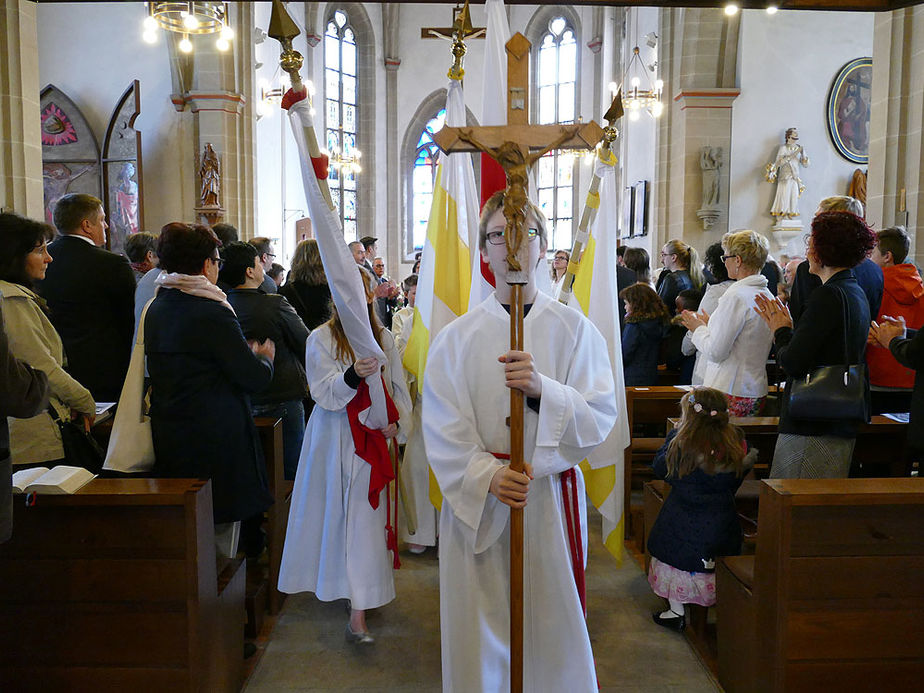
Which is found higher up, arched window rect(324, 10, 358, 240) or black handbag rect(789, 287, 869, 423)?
arched window rect(324, 10, 358, 240)

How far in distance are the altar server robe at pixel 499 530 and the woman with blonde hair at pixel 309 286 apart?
1698 millimetres

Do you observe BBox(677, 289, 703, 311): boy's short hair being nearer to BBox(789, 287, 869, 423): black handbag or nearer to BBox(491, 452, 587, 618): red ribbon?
BBox(789, 287, 869, 423): black handbag

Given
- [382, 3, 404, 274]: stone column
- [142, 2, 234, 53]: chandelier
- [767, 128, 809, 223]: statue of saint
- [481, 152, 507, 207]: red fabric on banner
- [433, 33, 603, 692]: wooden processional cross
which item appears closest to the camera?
[433, 33, 603, 692]: wooden processional cross

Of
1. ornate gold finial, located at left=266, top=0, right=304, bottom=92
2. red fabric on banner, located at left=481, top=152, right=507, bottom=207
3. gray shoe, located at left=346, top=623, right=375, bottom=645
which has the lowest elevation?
gray shoe, located at left=346, top=623, right=375, bottom=645

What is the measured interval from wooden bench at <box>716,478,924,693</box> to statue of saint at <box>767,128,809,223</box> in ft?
27.6

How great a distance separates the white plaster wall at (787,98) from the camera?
9.86 metres

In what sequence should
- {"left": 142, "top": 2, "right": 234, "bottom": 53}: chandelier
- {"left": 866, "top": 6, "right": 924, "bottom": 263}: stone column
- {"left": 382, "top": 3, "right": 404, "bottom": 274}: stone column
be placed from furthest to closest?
{"left": 382, "top": 3, "right": 404, "bottom": 274}: stone column
{"left": 142, "top": 2, "right": 234, "bottom": 53}: chandelier
{"left": 866, "top": 6, "right": 924, "bottom": 263}: stone column

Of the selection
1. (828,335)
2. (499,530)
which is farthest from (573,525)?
(828,335)

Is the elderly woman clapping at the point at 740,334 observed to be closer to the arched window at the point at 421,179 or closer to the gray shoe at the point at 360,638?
the gray shoe at the point at 360,638

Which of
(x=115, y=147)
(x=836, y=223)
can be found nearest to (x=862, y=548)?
(x=836, y=223)

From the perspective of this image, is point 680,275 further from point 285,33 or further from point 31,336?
point 31,336

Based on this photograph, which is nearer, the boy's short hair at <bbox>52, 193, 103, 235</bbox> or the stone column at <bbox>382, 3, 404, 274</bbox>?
the boy's short hair at <bbox>52, 193, 103, 235</bbox>

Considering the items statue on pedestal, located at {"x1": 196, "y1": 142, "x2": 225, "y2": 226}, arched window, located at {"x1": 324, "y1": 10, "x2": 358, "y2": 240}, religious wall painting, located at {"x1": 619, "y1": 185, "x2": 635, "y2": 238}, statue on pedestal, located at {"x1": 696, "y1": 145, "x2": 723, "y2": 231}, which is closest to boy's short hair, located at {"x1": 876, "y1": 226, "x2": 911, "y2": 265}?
statue on pedestal, located at {"x1": 696, "y1": 145, "x2": 723, "y2": 231}

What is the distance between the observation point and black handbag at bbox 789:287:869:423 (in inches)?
105
